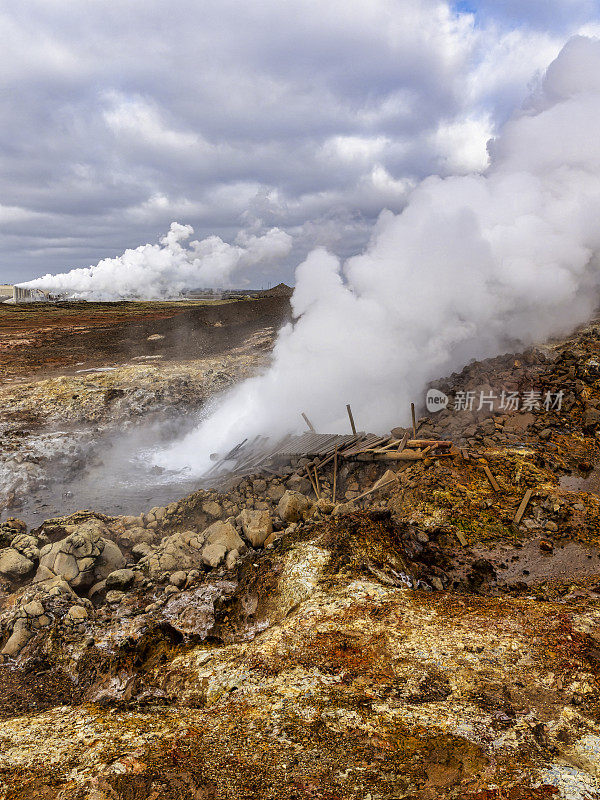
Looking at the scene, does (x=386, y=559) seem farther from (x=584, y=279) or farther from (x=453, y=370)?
Result: (x=584, y=279)

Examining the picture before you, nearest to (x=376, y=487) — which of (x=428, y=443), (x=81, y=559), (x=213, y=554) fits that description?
(x=428, y=443)

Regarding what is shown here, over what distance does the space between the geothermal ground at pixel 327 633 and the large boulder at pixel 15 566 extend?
0.03 meters

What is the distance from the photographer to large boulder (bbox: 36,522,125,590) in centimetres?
672

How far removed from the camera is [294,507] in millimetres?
8266

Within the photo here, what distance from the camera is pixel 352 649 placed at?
16.0 feet

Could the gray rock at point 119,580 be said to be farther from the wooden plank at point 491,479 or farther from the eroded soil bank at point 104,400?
the wooden plank at point 491,479

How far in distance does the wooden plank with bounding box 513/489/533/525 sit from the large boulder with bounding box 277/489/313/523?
144 inches

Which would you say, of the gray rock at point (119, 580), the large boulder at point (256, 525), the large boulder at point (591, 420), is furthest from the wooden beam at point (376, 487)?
the large boulder at point (591, 420)

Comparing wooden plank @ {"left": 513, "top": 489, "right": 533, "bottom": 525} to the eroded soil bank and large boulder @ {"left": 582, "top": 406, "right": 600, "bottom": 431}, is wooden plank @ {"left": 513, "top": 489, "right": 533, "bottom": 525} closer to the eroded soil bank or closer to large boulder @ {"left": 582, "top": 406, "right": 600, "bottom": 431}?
large boulder @ {"left": 582, "top": 406, "right": 600, "bottom": 431}

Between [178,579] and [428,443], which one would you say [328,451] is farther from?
[178,579]

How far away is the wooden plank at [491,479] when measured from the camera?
8835mm

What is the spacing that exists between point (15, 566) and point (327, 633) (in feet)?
16.0

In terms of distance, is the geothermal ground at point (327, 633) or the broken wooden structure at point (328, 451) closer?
the geothermal ground at point (327, 633)

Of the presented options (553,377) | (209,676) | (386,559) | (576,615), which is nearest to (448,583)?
(386,559)
